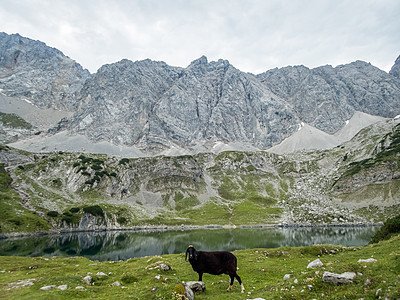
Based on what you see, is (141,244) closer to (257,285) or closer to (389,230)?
(389,230)

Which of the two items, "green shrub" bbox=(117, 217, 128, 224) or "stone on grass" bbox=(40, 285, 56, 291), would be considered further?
"green shrub" bbox=(117, 217, 128, 224)

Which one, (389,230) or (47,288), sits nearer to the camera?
(47,288)

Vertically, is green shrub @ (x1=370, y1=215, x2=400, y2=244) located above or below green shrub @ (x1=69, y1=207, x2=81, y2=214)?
above

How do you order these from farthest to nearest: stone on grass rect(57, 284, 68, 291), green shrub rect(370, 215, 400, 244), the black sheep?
green shrub rect(370, 215, 400, 244) < stone on grass rect(57, 284, 68, 291) < the black sheep

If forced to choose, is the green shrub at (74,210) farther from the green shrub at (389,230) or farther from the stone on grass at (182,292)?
the stone on grass at (182,292)

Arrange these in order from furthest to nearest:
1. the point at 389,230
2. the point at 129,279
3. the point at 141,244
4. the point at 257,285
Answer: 1. the point at 141,244
2. the point at 389,230
3. the point at 129,279
4. the point at 257,285

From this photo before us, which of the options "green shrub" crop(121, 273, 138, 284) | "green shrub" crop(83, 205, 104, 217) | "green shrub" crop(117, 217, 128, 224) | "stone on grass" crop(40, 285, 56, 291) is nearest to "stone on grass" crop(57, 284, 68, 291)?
"stone on grass" crop(40, 285, 56, 291)

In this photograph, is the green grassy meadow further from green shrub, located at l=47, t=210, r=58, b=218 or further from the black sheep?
green shrub, located at l=47, t=210, r=58, b=218

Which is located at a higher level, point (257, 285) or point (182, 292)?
point (182, 292)

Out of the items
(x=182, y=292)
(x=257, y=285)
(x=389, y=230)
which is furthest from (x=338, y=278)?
(x=389, y=230)

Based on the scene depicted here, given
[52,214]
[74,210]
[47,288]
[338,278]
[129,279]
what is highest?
[338,278]

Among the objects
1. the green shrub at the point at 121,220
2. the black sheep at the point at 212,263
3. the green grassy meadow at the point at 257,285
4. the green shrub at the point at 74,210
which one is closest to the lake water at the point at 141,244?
the green shrub at the point at 74,210

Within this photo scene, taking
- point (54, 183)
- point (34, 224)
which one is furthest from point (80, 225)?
point (54, 183)

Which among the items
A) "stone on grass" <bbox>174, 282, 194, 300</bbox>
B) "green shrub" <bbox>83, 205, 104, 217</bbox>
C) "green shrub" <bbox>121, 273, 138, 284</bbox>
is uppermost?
"stone on grass" <bbox>174, 282, 194, 300</bbox>
